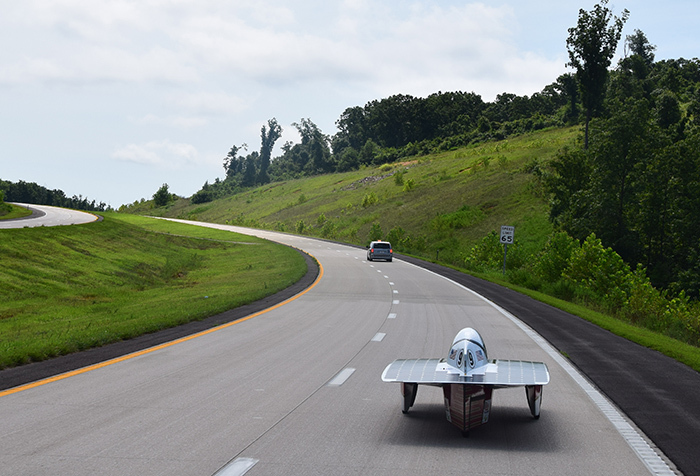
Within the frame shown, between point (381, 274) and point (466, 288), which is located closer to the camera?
point (466, 288)

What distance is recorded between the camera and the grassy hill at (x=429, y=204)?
6544 centimetres

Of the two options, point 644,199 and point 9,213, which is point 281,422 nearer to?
point 644,199

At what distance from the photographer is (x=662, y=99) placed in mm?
77062

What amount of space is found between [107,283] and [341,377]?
21539mm

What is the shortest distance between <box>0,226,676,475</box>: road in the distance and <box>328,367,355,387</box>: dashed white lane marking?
0.17ft

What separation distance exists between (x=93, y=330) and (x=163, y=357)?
3.58 m

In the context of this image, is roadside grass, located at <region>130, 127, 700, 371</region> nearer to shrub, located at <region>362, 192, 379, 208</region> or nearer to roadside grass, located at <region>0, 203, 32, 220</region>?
shrub, located at <region>362, 192, 379, 208</region>

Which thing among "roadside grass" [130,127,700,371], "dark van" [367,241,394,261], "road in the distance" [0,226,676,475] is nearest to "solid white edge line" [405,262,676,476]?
"road in the distance" [0,226,676,475]

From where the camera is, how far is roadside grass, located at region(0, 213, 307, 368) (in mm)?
13398

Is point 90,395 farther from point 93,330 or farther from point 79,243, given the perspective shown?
point 79,243

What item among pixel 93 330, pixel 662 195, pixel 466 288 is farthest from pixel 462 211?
pixel 93 330

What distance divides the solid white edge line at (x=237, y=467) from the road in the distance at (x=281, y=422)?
1.2 inches

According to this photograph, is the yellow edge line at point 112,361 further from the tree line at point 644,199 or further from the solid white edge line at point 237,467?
the tree line at point 644,199

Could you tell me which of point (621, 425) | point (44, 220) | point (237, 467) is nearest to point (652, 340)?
point (621, 425)
